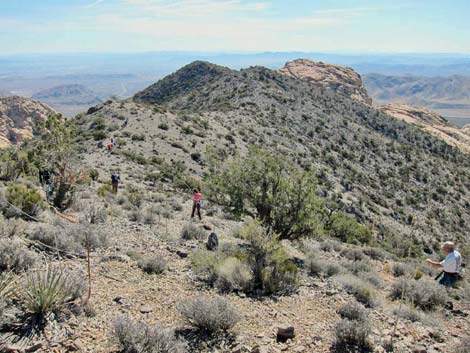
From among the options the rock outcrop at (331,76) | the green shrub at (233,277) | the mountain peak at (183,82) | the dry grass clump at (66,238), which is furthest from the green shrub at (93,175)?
the rock outcrop at (331,76)

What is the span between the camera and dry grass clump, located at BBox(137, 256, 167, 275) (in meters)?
8.62

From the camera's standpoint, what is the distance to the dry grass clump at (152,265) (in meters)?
8.62

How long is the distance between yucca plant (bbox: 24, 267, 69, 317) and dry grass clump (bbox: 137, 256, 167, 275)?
265cm

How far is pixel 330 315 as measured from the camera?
7742mm

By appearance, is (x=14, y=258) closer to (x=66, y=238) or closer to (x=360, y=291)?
(x=66, y=238)

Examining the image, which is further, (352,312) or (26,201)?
(26,201)

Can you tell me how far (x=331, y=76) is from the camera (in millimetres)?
92688

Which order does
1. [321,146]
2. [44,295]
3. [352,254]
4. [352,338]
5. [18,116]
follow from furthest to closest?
1. [18,116]
2. [321,146]
3. [352,254]
4. [352,338]
5. [44,295]

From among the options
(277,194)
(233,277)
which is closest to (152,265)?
(233,277)

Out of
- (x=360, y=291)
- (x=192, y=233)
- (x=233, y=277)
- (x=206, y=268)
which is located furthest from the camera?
(x=192, y=233)

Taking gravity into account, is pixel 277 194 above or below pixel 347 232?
above

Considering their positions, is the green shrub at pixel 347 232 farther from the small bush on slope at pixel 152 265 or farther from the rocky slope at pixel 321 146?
the small bush on slope at pixel 152 265

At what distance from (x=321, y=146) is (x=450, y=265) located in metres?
38.7

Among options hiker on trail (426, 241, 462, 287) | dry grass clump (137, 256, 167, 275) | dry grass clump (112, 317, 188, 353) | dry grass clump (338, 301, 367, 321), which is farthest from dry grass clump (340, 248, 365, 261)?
dry grass clump (112, 317, 188, 353)
